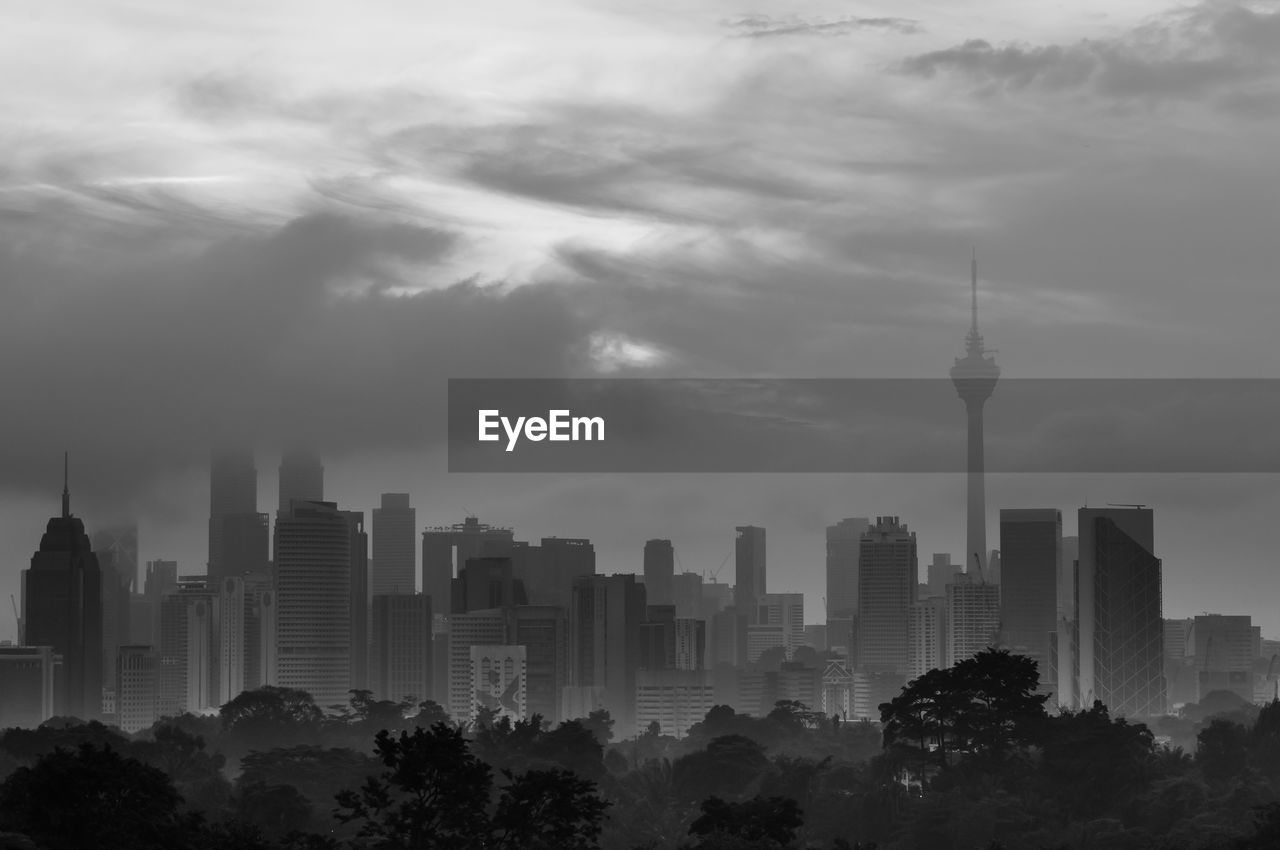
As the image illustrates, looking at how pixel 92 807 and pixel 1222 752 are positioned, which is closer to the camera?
pixel 92 807

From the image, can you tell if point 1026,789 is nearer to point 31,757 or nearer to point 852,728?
point 31,757

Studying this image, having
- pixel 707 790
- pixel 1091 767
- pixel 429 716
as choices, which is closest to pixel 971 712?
pixel 1091 767

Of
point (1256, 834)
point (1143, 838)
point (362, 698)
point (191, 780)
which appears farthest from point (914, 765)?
point (362, 698)

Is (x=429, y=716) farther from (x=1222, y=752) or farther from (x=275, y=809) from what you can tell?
(x=275, y=809)

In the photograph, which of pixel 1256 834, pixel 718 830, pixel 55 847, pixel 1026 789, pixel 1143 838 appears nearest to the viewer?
pixel 55 847

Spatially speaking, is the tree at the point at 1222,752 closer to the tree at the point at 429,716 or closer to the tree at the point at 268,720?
A: the tree at the point at 429,716

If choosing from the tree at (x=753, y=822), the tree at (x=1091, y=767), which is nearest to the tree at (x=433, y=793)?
the tree at (x=753, y=822)

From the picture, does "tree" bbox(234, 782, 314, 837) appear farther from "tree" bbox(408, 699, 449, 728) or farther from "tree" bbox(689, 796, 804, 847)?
"tree" bbox(408, 699, 449, 728)
